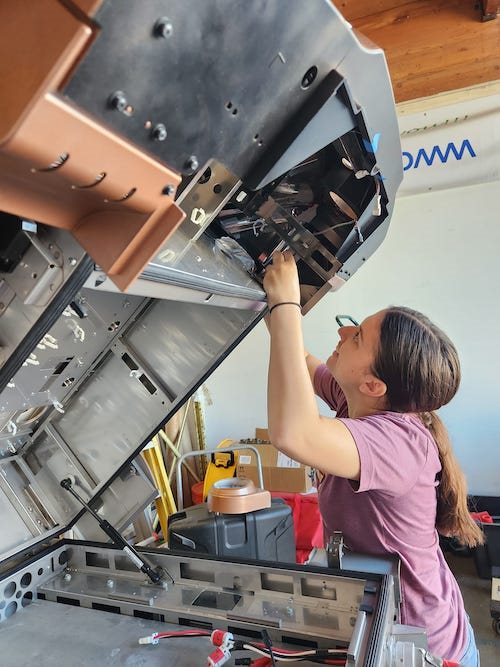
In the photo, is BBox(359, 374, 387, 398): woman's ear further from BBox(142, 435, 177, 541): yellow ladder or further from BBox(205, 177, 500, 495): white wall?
BBox(205, 177, 500, 495): white wall

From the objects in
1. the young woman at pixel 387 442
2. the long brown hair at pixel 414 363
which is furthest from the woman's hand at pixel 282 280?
the long brown hair at pixel 414 363

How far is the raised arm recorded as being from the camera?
38.1 inches

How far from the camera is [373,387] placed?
118 cm

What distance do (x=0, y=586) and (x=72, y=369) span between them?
545 millimetres

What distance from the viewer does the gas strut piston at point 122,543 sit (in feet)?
4.12

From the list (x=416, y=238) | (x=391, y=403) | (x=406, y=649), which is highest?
(x=416, y=238)

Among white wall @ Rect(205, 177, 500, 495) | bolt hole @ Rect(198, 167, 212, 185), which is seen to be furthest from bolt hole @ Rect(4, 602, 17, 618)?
white wall @ Rect(205, 177, 500, 495)

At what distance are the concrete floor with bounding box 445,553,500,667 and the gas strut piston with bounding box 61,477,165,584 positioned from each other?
1.99 meters

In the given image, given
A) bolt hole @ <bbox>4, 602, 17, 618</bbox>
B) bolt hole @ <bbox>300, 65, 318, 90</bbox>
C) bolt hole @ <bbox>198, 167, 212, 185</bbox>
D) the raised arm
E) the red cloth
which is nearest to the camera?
bolt hole @ <bbox>300, 65, 318, 90</bbox>

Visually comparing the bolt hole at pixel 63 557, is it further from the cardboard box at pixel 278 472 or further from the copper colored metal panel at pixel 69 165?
the cardboard box at pixel 278 472

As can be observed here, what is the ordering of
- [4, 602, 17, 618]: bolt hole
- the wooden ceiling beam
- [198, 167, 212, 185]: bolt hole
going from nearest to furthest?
[198, 167, 212, 185]: bolt hole → [4, 602, 17, 618]: bolt hole → the wooden ceiling beam

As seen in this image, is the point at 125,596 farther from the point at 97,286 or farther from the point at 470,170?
the point at 470,170

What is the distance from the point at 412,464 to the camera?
1.11m

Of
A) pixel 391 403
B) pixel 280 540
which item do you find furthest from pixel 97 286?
pixel 280 540
